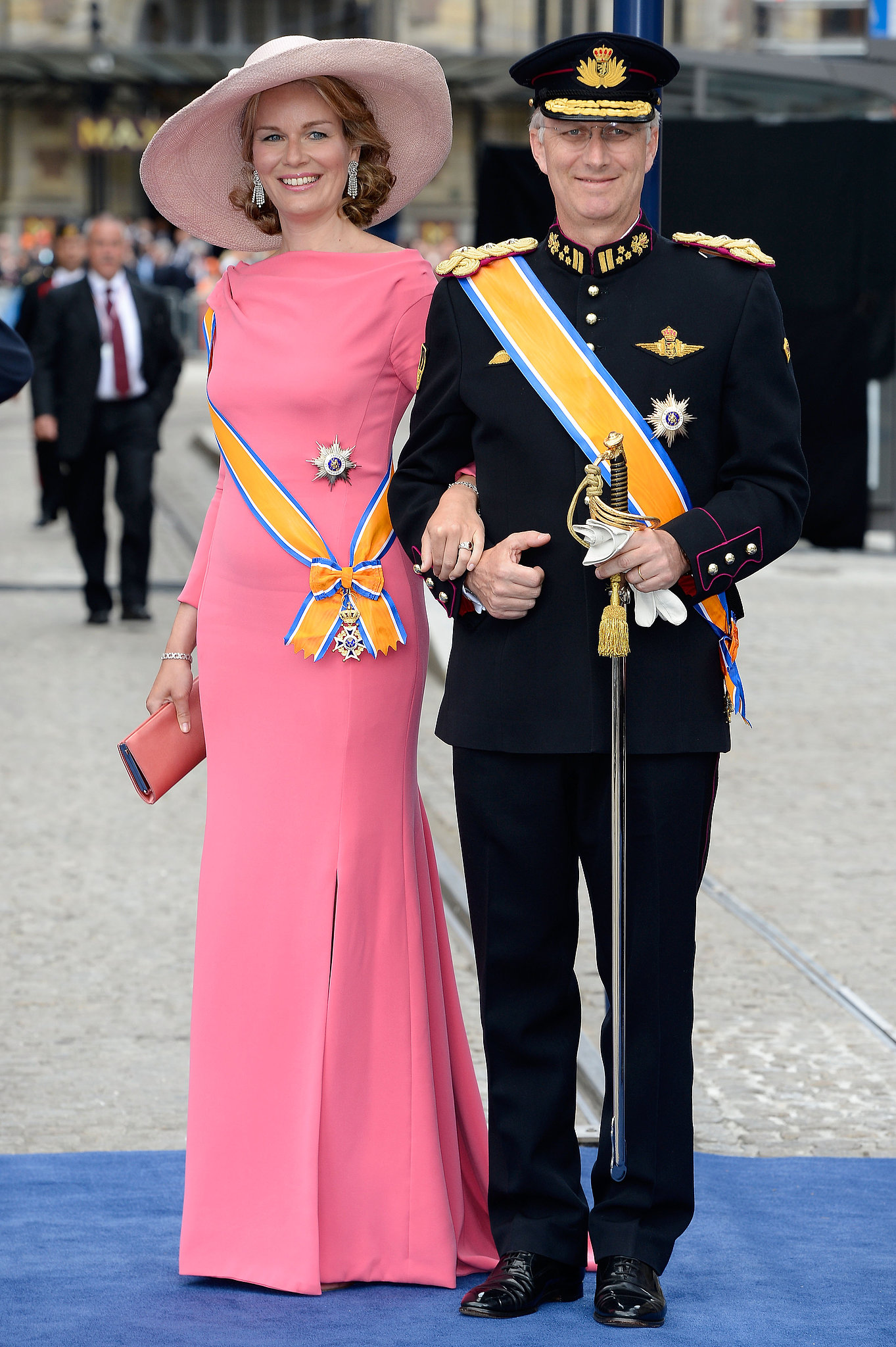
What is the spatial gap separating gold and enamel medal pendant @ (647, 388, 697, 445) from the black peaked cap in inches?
16.9

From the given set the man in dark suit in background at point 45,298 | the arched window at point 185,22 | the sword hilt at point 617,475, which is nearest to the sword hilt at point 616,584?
the sword hilt at point 617,475

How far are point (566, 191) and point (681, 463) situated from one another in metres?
0.45

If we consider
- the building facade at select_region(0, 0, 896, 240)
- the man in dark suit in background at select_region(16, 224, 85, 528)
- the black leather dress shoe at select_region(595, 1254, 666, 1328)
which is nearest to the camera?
the black leather dress shoe at select_region(595, 1254, 666, 1328)

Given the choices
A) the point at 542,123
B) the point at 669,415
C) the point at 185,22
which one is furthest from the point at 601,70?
the point at 185,22

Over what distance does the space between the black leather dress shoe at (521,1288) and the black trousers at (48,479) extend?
29.0 ft

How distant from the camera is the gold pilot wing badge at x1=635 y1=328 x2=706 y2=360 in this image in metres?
3.13

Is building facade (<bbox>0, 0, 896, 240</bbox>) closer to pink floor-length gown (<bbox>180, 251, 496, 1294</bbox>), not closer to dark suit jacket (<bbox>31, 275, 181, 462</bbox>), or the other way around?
→ dark suit jacket (<bbox>31, 275, 181, 462</bbox>)

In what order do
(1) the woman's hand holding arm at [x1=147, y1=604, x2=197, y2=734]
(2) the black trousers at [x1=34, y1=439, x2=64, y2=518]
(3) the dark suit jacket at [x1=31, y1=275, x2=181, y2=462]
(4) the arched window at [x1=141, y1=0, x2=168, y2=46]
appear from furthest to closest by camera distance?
(4) the arched window at [x1=141, y1=0, x2=168, y2=46] < (2) the black trousers at [x1=34, y1=439, x2=64, y2=518] < (3) the dark suit jacket at [x1=31, y1=275, x2=181, y2=462] < (1) the woman's hand holding arm at [x1=147, y1=604, x2=197, y2=734]

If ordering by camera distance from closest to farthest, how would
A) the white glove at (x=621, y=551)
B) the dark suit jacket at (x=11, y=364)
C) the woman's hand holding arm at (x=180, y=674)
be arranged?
1. the white glove at (x=621, y=551)
2. the woman's hand holding arm at (x=180, y=674)
3. the dark suit jacket at (x=11, y=364)

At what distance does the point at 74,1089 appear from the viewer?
4.52 meters

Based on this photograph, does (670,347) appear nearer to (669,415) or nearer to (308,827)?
(669,415)

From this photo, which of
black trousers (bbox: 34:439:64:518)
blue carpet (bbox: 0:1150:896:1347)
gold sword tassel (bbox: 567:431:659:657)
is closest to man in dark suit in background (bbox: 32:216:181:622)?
Result: black trousers (bbox: 34:439:64:518)

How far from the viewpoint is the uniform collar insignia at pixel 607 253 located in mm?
3182

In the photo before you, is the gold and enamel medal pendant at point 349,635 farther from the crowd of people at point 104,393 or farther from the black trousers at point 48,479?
the black trousers at point 48,479
